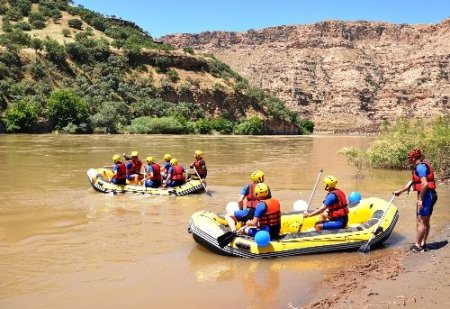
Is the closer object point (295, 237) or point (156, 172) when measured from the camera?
point (295, 237)

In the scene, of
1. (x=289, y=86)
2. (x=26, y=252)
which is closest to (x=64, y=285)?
(x=26, y=252)

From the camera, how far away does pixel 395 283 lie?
20.8ft

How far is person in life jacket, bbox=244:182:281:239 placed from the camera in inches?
322

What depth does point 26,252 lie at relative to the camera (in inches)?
330

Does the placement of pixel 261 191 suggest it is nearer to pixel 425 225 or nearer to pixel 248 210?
pixel 248 210

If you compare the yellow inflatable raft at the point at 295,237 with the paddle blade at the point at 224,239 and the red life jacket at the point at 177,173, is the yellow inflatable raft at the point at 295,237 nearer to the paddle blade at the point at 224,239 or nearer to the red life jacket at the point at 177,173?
the paddle blade at the point at 224,239

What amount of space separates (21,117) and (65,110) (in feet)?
14.4

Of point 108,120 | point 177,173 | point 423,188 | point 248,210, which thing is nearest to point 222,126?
point 108,120

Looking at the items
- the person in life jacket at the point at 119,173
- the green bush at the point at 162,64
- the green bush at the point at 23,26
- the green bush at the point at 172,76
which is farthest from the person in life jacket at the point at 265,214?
the green bush at the point at 162,64

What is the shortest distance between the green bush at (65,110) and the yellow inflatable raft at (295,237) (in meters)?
42.6

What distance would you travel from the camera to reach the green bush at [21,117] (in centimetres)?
4551

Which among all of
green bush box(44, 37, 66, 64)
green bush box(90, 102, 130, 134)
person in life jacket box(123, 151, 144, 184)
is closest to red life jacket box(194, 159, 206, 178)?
person in life jacket box(123, 151, 144, 184)

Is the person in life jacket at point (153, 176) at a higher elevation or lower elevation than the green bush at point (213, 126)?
lower

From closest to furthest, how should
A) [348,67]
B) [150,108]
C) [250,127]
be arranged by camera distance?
1. [150,108]
2. [250,127]
3. [348,67]
